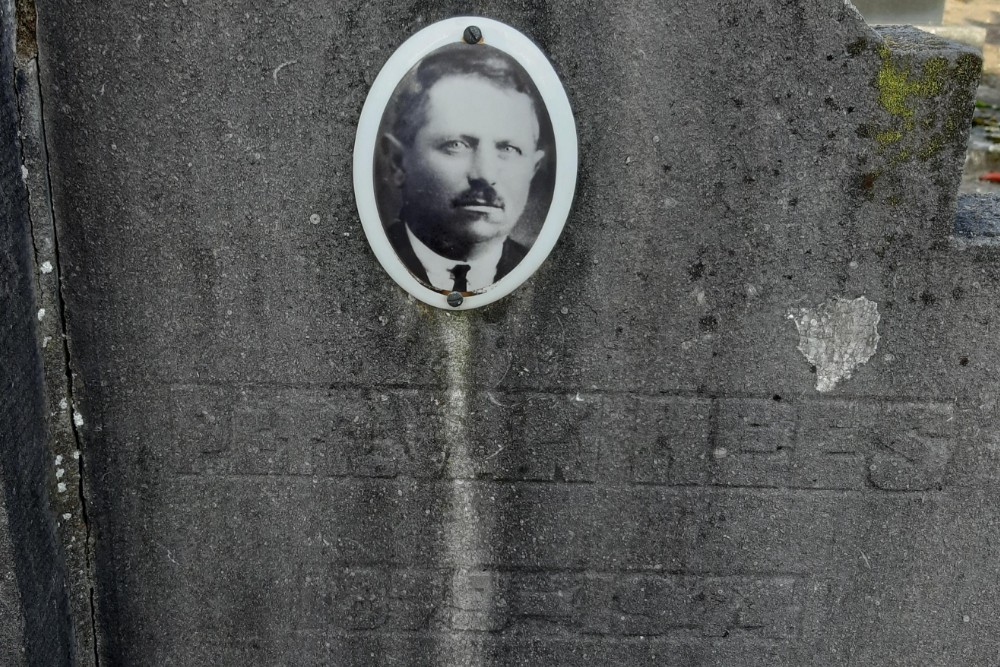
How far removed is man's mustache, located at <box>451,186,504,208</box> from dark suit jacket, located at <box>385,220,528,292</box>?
85 mm

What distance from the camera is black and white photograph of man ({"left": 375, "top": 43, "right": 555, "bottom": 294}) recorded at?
1526 mm

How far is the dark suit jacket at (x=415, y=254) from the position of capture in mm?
1612

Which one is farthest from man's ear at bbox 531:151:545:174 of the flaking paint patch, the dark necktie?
the flaking paint patch

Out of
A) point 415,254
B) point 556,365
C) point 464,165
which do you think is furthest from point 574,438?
point 464,165

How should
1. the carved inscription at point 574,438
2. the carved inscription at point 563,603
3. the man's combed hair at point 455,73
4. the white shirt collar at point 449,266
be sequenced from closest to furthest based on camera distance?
the man's combed hair at point 455,73 < the white shirt collar at point 449,266 < the carved inscription at point 574,438 < the carved inscription at point 563,603

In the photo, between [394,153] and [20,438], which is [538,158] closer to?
[394,153]

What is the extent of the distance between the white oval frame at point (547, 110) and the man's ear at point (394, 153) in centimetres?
2

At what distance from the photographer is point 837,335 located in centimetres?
172

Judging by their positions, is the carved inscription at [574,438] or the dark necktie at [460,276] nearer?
the dark necktie at [460,276]

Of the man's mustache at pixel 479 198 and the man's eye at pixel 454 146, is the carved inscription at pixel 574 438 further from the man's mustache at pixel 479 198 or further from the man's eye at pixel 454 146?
the man's eye at pixel 454 146

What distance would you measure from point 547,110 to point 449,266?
0.39m

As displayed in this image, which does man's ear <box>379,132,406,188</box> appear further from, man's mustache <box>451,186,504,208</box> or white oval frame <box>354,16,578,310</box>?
man's mustache <box>451,186,504,208</box>

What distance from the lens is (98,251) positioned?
1.66m

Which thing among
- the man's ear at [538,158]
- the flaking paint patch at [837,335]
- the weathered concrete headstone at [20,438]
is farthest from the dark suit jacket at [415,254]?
the weathered concrete headstone at [20,438]
